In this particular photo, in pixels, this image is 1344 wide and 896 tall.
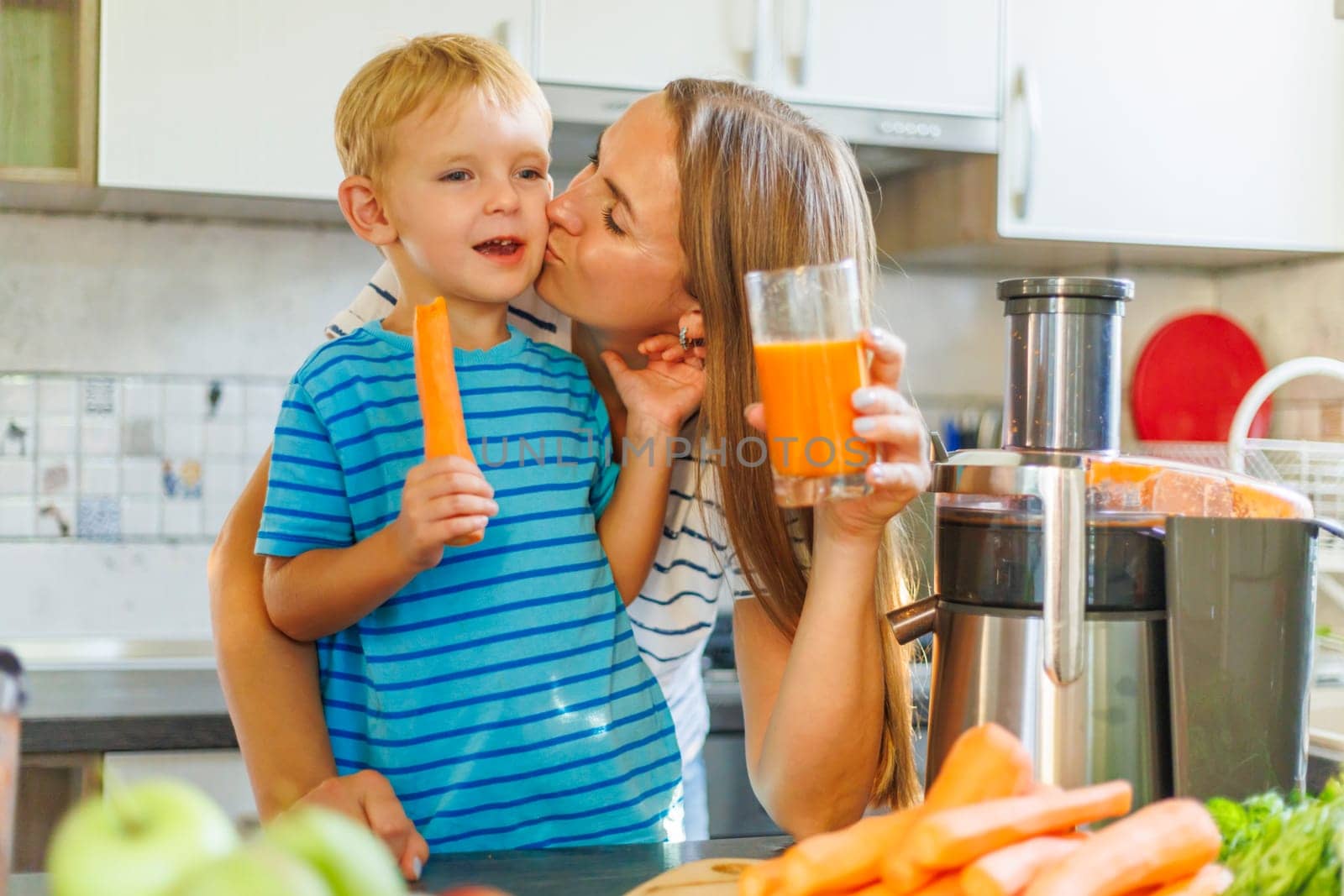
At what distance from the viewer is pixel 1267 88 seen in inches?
107

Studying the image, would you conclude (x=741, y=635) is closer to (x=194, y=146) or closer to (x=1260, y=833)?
(x=1260, y=833)

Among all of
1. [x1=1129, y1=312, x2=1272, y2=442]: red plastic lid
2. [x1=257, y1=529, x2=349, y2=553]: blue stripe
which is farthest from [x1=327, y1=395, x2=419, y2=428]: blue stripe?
[x1=1129, y1=312, x2=1272, y2=442]: red plastic lid

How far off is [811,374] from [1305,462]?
78.5 inches

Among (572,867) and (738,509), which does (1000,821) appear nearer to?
(572,867)

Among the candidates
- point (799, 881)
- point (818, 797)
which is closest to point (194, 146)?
point (818, 797)

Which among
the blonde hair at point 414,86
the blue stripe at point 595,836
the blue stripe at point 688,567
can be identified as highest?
the blonde hair at point 414,86

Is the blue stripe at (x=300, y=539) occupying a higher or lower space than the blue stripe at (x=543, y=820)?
higher

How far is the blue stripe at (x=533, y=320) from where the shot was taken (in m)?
1.49

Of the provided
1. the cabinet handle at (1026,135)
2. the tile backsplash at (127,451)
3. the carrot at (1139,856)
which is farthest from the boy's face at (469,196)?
the cabinet handle at (1026,135)

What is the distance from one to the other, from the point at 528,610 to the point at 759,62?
143 centimetres

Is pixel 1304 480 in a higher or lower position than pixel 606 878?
higher

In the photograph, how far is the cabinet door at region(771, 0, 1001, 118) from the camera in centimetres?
241

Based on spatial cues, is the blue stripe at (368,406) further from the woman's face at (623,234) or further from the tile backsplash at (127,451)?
the tile backsplash at (127,451)

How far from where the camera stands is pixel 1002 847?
2.59 ft
